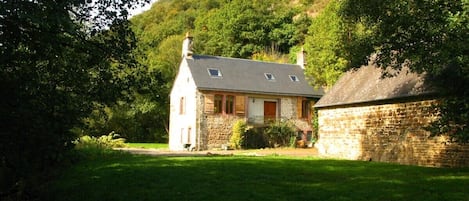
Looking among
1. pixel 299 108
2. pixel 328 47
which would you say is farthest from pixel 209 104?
pixel 328 47

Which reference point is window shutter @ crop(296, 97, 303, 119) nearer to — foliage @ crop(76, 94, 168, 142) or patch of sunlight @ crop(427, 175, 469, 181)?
foliage @ crop(76, 94, 168, 142)

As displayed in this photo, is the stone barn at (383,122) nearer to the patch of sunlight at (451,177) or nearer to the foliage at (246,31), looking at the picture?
the patch of sunlight at (451,177)

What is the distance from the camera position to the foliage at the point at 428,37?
8672 millimetres

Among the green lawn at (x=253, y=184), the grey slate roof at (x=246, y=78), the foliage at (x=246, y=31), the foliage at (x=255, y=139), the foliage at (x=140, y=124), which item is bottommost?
the green lawn at (x=253, y=184)

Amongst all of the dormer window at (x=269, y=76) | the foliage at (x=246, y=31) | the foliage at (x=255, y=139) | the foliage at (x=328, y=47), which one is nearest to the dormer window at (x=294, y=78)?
the dormer window at (x=269, y=76)

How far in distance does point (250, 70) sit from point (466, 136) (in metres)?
22.8

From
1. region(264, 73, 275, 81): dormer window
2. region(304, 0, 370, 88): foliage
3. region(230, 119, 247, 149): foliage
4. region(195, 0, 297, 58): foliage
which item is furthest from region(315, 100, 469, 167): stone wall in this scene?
region(195, 0, 297, 58): foliage

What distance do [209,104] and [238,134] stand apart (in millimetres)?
2737

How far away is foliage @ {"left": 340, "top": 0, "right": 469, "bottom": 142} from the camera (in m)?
8.67

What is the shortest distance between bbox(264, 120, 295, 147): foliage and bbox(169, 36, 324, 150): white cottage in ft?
2.99

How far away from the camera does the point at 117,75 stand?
774 centimetres

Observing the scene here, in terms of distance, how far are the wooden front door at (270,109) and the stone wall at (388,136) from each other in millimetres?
11098

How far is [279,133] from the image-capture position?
29500 millimetres

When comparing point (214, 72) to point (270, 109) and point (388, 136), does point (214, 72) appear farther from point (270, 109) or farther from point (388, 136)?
point (388, 136)
